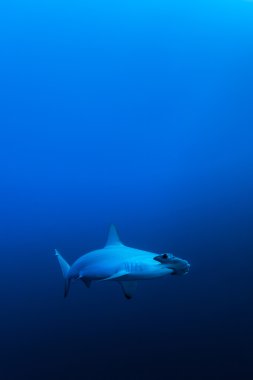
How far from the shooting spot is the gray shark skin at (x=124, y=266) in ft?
10.5

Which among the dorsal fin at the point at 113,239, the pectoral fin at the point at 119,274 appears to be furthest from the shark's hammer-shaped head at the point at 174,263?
the dorsal fin at the point at 113,239

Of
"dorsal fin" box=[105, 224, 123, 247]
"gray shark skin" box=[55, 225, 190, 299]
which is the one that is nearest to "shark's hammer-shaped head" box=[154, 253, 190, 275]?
"gray shark skin" box=[55, 225, 190, 299]

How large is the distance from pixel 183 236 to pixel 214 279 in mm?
1998

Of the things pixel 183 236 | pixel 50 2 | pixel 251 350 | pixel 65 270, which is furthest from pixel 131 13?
pixel 251 350

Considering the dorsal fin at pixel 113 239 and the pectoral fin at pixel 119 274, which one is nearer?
the pectoral fin at pixel 119 274

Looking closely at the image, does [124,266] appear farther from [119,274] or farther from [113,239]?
[113,239]

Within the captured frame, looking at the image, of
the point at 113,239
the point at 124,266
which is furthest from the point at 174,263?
the point at 113,239

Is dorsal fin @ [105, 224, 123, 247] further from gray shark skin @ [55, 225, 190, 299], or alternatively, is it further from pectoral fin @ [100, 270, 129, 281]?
pectoral fin @ [100, 270, 129, 281]

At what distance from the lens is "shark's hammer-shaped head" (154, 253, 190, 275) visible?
122 inches

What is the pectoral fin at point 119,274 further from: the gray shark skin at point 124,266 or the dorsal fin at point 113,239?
the dorsal fin at point 113,239

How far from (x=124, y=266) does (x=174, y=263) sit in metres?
0.59

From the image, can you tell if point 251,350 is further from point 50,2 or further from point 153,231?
point 50,2

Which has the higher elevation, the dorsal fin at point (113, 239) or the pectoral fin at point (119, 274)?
the dorsal fin at point (113, 239)

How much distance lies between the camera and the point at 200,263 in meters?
9.66
